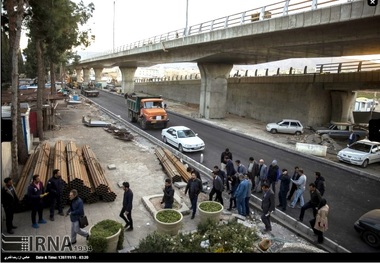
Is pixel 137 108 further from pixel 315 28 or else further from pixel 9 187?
pixel 9 187

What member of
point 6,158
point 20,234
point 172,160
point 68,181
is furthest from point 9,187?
point 172,160

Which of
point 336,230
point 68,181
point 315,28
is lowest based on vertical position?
point 336,230

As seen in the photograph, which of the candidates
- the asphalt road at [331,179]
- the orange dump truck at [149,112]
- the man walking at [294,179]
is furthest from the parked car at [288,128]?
the man walking at [294,179]

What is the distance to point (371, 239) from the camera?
9.52 meters

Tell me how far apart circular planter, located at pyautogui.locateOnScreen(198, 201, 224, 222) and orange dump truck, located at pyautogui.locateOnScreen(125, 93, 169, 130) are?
57.7ft

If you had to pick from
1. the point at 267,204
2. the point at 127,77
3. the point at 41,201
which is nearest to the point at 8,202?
the point at 41,201

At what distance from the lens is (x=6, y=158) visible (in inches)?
489

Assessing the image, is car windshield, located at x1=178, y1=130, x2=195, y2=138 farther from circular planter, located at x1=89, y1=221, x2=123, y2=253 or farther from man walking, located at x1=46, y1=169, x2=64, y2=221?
circular planter, located at x1=89, y1=221, x2=123, y2=253

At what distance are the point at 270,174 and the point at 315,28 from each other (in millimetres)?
11577

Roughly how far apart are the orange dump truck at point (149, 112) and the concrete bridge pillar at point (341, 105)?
1888 centimetres

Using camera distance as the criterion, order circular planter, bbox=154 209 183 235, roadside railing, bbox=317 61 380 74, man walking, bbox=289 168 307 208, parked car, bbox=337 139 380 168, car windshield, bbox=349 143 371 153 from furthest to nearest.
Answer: roadside railing, bbox=317 61 380 74 → car windshield, bbox=349 143 371 153 → parked car, bbox=337 139 380 168 → man walking, bbox=289 168 307 208 → circular planter, bbox=154 209 183 235

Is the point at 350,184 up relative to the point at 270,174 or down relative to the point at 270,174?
down

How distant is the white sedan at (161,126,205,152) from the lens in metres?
20.0

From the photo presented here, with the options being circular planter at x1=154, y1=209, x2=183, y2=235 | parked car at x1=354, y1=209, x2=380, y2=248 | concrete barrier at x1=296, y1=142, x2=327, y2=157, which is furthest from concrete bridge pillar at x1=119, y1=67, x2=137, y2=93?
parked car at x1=354, y1=209, x2=380, y2=248
